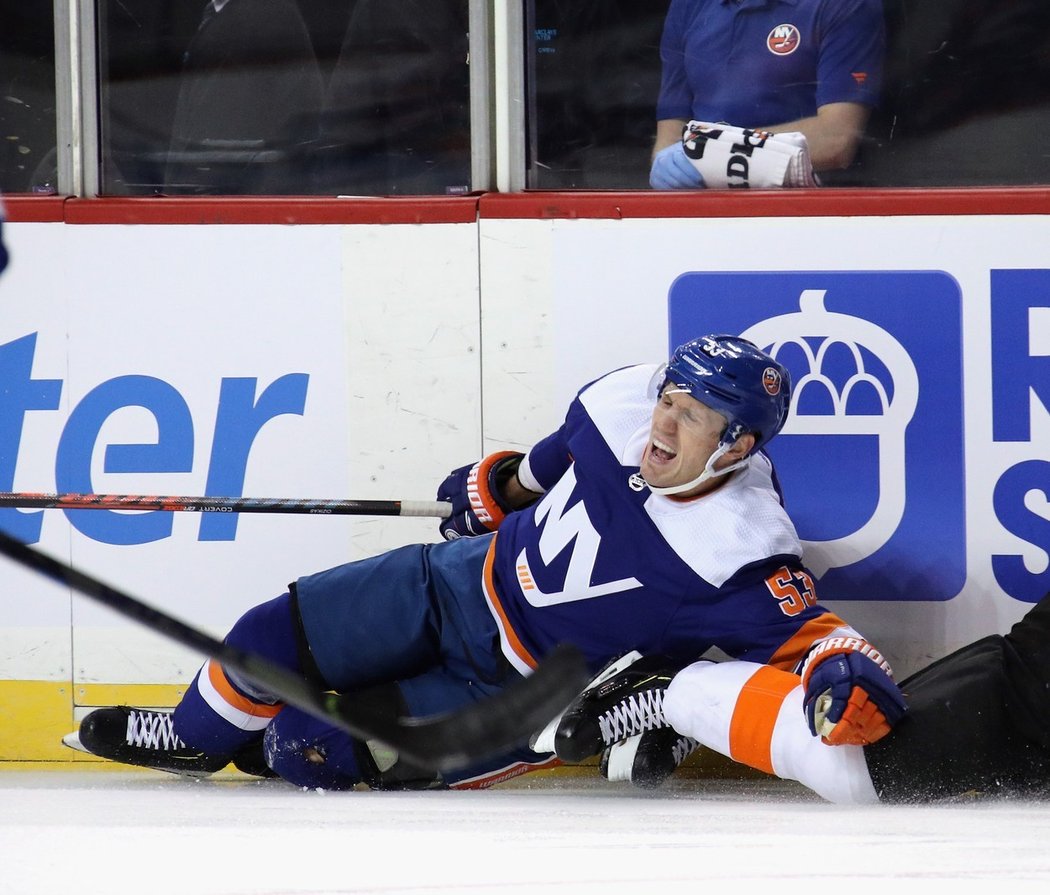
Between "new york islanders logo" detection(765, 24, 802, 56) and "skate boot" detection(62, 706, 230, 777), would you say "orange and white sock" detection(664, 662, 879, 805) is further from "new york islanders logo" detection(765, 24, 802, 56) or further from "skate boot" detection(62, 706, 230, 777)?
"new york islanders logo" detection(765, 24, 802, 56)

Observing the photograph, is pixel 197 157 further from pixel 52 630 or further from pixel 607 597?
pixel 607 597

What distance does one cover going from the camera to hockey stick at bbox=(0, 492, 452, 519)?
2574 mm

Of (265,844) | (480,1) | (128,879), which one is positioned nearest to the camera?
(128,879)

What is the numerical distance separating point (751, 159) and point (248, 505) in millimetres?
1130

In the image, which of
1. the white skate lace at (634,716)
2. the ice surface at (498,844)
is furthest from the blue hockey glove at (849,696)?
the white skate lace at (634,716)

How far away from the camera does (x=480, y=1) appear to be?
2705 millimetres

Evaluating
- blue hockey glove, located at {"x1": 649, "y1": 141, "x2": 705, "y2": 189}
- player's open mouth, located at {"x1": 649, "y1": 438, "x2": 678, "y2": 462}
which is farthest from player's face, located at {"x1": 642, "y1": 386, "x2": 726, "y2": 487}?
blue hockey glove, located at {"x1": 649, "y1": 141, "x2": 705, "y2": 189}

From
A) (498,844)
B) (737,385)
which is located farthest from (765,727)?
(498,844)

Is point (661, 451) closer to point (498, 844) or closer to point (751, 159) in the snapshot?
point (751, 159)

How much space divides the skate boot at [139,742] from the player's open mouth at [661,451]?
3.17ft

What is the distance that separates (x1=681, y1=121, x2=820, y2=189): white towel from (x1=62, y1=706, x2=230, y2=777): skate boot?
55.3 inches

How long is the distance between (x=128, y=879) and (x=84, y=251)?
1610 millimetres

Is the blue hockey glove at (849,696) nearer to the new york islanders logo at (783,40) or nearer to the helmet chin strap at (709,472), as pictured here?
the helmet chin strap at (709,472)

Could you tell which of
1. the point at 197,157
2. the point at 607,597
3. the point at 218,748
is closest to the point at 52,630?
the point at 218,748
